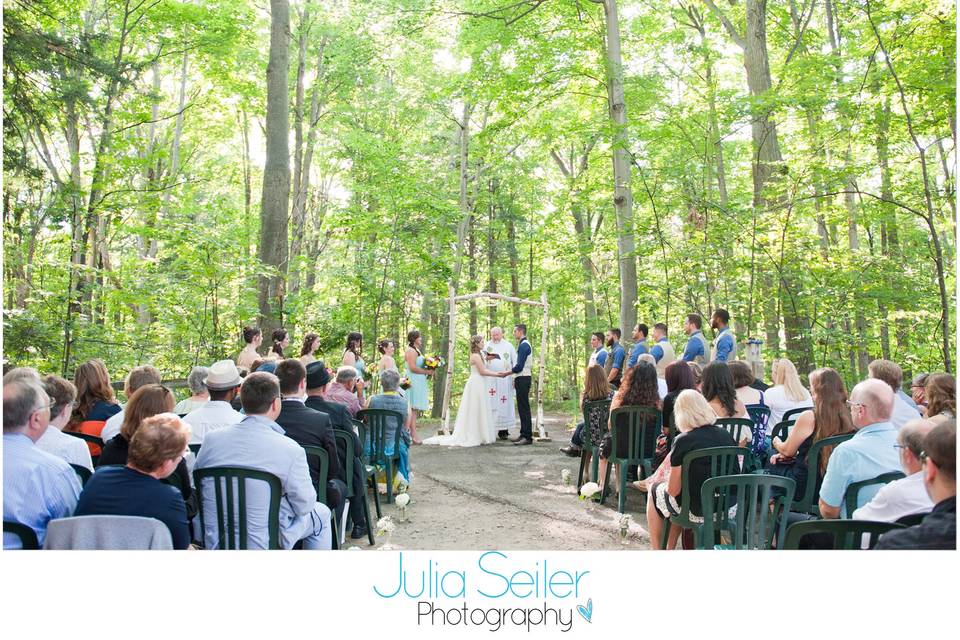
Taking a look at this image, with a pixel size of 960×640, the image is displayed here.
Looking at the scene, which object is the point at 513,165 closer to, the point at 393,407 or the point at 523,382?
the point at 523,382

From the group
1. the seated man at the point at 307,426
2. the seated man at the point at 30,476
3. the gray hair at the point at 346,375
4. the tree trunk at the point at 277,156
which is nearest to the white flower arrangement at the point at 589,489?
the gray hair at the point at 346,375

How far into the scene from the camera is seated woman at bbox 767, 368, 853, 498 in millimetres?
3715

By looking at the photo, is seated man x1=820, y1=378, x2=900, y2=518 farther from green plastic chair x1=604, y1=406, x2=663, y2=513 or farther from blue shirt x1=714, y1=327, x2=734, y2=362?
blue shirt x1=714, y1=327, x2=734, y2=362

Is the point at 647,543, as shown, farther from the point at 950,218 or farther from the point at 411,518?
the point at 950,218

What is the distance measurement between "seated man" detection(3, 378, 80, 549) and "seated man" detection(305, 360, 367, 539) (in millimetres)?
1861

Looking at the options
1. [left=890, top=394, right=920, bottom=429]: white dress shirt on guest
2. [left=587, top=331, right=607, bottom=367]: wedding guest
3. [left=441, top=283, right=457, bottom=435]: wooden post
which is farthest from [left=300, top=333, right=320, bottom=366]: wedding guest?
[left=890, top=394, right=920, bottom=429]: white dress shirt on guest

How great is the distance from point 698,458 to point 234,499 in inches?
93.5

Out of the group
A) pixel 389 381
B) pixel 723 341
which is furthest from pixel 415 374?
pixel 723 341

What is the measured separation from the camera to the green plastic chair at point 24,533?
2428mm

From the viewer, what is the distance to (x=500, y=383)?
9.65 metres
